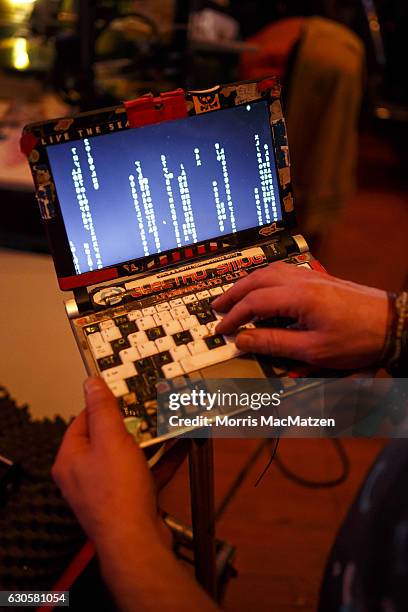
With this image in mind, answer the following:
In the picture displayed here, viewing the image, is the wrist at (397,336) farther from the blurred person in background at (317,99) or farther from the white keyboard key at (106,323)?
the blurred person in background at (317,99)

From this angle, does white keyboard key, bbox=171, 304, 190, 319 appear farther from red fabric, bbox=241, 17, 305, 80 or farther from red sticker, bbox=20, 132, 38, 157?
red fabric, bbox=241, 17, 305, 80

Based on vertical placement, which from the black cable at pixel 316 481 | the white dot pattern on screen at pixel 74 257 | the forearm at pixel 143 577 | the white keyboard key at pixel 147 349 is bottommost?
the black cable at pixel 316 481

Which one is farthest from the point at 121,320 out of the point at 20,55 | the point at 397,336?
the point at 20,55

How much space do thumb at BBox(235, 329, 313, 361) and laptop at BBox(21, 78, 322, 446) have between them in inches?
1.0

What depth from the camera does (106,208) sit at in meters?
0.80

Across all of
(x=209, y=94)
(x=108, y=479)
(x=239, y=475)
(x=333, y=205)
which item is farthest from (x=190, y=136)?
(x=333, y=205)

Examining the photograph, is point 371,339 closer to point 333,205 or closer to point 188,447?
point 188,447

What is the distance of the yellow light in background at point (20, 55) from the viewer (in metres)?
1.57

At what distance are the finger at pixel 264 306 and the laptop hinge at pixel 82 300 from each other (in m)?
0.20

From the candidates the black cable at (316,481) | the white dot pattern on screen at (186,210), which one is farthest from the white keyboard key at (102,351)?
the black cable at (316,481)

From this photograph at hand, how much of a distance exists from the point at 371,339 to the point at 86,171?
17.3 inches

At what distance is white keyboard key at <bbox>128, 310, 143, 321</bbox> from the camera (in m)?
0.78

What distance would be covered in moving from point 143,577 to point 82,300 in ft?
1.22

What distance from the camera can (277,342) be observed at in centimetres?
70
